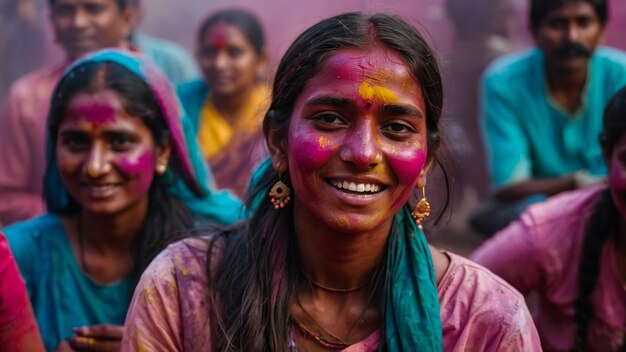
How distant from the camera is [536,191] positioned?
17.2 feet

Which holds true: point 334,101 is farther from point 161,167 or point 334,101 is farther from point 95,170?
point 161,167

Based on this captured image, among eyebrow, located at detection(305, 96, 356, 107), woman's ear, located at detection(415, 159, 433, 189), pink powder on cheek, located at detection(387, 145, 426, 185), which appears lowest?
woman's ear, located at detection(415, 159, 433, 189)

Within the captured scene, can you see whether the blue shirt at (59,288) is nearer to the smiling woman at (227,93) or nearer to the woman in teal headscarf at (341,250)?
the woman in teal headscarf at (341,250)

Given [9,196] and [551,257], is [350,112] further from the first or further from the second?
[9,196]

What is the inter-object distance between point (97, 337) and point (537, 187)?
289 centimetres

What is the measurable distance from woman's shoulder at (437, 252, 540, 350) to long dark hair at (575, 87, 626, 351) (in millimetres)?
889

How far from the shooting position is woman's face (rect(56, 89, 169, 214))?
11.4 feet

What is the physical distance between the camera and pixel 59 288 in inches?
137

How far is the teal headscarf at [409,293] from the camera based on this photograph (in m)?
2.56

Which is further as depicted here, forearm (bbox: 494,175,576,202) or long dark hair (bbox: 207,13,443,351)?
forearm (bbox: 494,175,576,202)

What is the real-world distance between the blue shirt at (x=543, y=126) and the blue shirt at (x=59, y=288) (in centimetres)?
266

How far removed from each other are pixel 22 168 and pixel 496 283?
3661 millimetres

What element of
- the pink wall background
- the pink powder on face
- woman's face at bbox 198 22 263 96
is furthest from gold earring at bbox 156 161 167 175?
the pink wall background

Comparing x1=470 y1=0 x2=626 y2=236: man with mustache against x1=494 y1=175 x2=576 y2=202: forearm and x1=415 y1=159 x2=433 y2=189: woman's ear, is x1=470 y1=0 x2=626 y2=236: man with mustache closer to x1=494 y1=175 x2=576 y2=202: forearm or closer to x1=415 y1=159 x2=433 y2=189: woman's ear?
x1=494 y1=175 x2=576 y2=202: forearm
